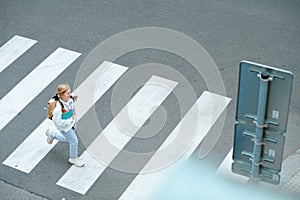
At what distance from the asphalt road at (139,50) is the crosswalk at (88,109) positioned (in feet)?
0.43

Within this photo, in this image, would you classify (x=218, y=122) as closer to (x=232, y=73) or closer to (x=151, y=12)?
(x=232, y=73)

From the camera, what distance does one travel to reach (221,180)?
460 inches

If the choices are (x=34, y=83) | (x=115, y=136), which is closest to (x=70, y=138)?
(x=115, y=136)

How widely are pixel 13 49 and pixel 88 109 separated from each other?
2608mm

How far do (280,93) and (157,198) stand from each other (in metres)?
4.63

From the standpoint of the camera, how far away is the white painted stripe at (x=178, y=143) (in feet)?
37.8

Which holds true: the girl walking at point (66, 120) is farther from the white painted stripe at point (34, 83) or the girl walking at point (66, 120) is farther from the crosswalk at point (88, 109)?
the white painted stripe at point (34, 83)

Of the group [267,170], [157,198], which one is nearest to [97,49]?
[157,198]

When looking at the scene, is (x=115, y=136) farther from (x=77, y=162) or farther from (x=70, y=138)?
(x=70, y=138)

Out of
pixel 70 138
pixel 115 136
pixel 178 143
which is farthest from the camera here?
pixel 115 136

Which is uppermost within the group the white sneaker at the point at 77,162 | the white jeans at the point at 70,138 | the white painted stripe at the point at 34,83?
the white painted stripe at the point at 34,83

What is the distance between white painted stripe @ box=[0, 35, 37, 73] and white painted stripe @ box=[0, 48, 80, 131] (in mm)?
599

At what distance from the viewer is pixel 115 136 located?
12492mm

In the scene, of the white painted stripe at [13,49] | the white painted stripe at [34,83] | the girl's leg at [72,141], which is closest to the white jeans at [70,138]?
the girl's leg at [72,141]
